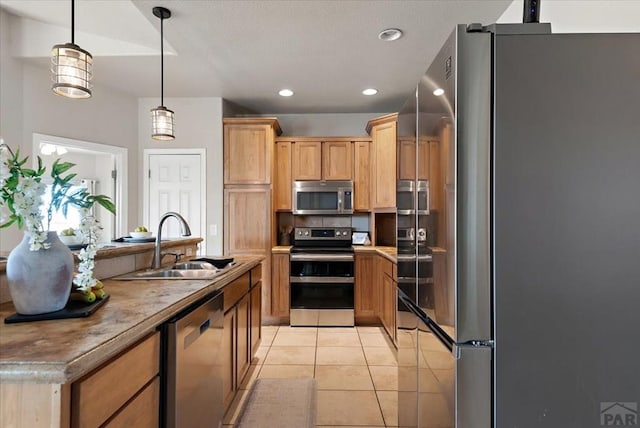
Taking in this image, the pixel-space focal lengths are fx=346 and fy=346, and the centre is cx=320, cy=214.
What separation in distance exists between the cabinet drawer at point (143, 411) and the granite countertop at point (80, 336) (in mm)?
179

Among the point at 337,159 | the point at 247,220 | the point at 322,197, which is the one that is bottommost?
the point at 247,220

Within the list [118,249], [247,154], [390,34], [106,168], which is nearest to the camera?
[118,249]

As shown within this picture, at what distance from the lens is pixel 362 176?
14.4 feet

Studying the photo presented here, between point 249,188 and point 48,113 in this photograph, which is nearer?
point 48,113

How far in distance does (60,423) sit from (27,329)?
0.35 m

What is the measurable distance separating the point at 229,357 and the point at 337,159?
9.48 ft

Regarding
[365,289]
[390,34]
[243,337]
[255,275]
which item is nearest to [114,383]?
[243,337]

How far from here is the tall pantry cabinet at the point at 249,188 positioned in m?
4.09

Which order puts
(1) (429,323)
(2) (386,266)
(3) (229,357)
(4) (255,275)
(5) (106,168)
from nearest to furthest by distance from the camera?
(1) (429,323) < (3) (229,357) < (4) (255,275) < (2) (386,266) < (5) (106,168)

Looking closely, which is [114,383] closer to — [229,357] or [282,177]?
[229,357]

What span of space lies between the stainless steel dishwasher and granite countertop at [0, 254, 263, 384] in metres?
0.08

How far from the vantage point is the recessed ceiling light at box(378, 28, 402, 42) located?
2.59m

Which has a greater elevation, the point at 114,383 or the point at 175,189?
the point at 175,189

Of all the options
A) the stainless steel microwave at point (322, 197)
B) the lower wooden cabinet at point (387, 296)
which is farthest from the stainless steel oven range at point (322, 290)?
the stainless steel microwave at point (322, 197)
